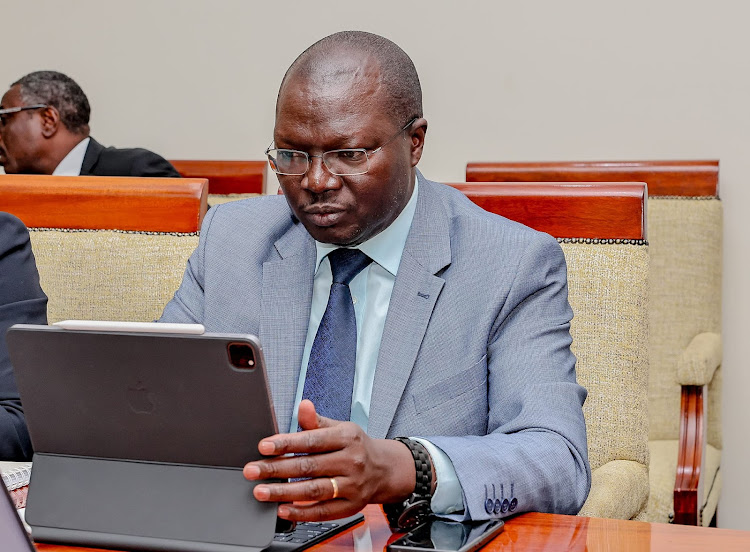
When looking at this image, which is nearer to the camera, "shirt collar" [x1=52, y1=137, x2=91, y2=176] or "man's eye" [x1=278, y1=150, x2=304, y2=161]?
"man's eye" [x1=278, y1=150, x2=304, y2=161]

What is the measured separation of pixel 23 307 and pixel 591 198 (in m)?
0.99

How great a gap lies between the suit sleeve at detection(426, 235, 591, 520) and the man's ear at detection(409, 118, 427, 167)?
0.24 metres

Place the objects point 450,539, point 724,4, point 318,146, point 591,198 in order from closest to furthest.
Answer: point 450,539 < point 318,146 < point 591,198 < point 724,4

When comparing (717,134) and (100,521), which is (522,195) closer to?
(100,521)

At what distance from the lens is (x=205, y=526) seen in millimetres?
911

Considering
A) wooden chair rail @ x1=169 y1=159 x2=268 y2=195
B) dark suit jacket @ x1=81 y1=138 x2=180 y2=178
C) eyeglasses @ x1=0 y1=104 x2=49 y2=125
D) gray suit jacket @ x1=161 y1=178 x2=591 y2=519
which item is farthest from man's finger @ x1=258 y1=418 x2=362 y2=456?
eyeglasses @ x1=0 y1=104 x2=49 y2=125

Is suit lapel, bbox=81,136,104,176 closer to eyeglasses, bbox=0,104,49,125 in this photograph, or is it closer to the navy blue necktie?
eyeglasses, bbox=0,104,49,125

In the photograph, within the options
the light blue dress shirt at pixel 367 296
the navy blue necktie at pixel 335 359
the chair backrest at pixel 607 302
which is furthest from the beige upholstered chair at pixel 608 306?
the navy blue necktie at pixel 335 359

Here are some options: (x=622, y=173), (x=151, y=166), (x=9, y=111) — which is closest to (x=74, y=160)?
(x=9, y=111)

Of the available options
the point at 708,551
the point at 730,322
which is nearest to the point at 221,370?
the point at 708,551

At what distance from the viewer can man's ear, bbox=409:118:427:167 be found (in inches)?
58.9

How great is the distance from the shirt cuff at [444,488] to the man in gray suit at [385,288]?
135 millimetres

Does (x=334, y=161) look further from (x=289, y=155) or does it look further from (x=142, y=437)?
(x=142, y=437)

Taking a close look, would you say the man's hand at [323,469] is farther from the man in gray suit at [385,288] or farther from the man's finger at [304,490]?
the man in gray suit at [385,288]
